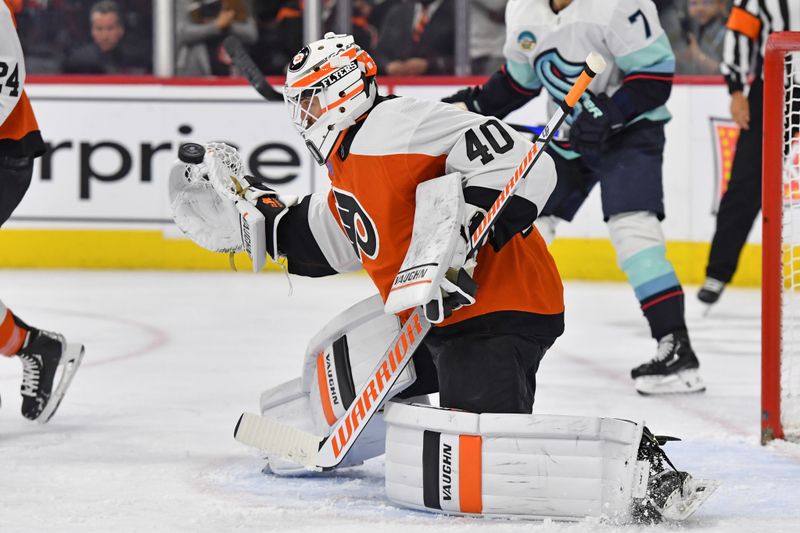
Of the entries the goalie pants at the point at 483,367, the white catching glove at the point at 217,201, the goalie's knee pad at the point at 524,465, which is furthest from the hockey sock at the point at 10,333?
the goalie's knee pad at the point at 524,465

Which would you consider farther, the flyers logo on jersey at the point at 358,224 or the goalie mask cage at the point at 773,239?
the goalie mask cage at the point at 773,239

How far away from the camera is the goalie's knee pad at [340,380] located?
2.51 m

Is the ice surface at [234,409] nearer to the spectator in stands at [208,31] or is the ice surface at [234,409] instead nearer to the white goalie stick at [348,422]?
the white goalie stick at [348,422]

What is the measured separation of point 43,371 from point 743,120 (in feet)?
8.74

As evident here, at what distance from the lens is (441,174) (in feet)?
7.93

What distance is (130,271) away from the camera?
6.38 metres

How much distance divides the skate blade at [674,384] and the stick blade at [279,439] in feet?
4.40

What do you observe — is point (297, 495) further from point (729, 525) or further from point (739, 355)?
point (739, 355)

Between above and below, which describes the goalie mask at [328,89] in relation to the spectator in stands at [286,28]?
below

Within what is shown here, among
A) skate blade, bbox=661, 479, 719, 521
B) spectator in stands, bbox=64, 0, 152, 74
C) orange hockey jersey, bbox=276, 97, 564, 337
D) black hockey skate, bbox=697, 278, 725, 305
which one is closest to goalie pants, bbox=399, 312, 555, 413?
orange hockey jersey, bbox=276, 97, 564, 337

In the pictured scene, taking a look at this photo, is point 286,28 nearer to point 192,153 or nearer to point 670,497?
point 192,153

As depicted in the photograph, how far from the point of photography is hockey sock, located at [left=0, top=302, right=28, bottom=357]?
312 centimetres

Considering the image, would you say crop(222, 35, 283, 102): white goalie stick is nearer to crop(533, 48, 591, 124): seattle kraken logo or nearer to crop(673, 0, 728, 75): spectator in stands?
crop(533, 48, 591, 124): seattle kraken logo

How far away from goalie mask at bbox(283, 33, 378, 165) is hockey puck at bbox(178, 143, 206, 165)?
28cm
